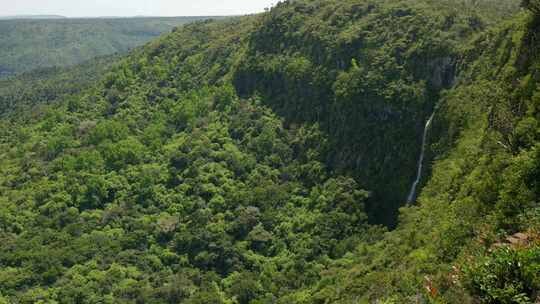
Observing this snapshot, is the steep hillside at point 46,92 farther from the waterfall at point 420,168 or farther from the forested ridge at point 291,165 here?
the waterfall at point 420,168

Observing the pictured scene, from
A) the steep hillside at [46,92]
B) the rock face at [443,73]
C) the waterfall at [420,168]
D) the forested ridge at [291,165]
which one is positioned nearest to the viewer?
the forested ridge at [291,165]

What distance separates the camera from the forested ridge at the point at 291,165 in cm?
4875

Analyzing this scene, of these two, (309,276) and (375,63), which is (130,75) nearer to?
(375,63)

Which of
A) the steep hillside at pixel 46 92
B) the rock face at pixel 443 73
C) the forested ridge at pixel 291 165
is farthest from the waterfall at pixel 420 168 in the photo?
the steep hillside at pixel 46 92

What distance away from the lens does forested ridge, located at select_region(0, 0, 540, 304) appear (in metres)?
48.8

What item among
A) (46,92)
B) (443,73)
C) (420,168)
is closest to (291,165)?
(420,168)

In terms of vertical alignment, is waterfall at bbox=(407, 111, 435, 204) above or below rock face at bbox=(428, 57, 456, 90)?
below

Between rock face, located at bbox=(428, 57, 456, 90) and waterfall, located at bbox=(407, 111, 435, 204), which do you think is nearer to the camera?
waterfall, located at bbox=(407, 111, 435, 204)

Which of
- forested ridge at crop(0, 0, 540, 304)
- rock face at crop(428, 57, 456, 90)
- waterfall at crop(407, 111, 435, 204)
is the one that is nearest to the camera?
forested ridge at crop(0, 0, 540, 304)

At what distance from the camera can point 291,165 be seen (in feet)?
289

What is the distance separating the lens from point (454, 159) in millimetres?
56812

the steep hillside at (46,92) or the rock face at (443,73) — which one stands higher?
the rock face at (443,73)

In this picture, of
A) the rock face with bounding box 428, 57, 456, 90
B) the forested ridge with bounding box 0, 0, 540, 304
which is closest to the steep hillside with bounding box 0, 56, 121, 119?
the forested ridge with bounding box 0, 0, 540, 304

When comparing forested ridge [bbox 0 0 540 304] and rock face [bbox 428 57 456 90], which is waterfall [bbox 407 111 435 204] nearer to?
forested ridge [bbox 0 0 540 304]
